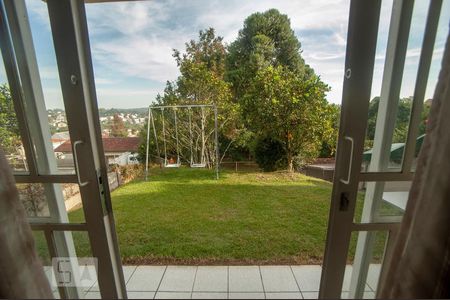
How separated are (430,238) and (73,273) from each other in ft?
4.51

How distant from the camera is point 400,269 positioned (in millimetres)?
599

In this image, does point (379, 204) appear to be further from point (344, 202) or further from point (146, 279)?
point (146, 279)

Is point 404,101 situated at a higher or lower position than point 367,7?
lower

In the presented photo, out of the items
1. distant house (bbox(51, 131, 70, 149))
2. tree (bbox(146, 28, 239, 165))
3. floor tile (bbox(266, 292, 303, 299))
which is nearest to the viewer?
distant house (bbox(51, 131, 70, 149))

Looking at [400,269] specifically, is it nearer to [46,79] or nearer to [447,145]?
[447,145]

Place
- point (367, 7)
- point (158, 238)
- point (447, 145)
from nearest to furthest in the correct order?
point (447, 145) < point (367, 7) < point (158, 238)

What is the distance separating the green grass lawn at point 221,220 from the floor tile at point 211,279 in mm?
146

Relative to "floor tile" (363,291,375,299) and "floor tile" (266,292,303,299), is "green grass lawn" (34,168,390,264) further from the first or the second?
"floor tile" (266,292,303,299)

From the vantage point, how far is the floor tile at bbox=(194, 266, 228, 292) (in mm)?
1455

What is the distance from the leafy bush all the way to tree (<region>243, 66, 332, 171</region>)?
14cm

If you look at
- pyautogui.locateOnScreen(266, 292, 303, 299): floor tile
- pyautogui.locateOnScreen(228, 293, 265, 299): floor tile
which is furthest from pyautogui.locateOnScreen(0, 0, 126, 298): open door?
pyautogui.locateOnScreen(266, 292, 303, 299): floor tile

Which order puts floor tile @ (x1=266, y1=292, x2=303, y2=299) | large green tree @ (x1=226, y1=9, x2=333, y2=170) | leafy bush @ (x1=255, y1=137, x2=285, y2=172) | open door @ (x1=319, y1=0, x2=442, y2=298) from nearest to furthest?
open door @ (x1=319, y1=0, x2=442, y2=298) < floor tile @ (x1=266, y1=292, x2=303, y2=299) < large green tree @ (x1=226, y1=9, x2=333, y2=170) < leafy bush @ (x1=255, y1=137, x2=285, y2=172)

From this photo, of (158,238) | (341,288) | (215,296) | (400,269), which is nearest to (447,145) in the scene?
(400,269)

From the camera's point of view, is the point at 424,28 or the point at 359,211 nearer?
the point at 424,28
